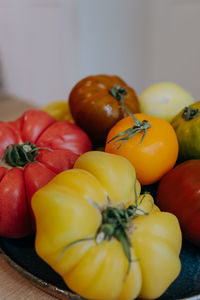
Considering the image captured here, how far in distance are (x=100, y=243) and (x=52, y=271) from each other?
0.11m

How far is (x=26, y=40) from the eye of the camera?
2074 mm

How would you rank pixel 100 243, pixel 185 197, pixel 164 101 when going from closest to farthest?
pixel 100 243
pixel 185 197
pixel 164 101

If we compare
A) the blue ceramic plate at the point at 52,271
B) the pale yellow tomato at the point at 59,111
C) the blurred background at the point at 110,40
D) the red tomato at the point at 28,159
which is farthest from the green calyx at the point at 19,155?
the blurred background at the point at 110,40

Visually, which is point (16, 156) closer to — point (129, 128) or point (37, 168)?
point (37, 168)

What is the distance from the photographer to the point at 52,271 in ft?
1.29

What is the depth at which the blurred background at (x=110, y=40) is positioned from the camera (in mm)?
1508

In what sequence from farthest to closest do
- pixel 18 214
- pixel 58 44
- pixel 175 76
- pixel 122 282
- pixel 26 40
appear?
pixel 26 40
pixel 58 44
pixel 175 76
pixel 18 214
pixel 122 282

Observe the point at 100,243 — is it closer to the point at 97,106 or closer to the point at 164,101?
the point at 97,106

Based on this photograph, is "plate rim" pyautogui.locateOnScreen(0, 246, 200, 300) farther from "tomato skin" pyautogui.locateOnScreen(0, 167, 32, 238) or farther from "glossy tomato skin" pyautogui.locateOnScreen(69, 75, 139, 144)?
Answer: "glossy tomato skin" pyautogui.locateOnScreen(69, 75, 139, 144)

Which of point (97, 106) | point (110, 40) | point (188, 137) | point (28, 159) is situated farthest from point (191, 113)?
point (110, 40)

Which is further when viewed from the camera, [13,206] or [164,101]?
[164,101]

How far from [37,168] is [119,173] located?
0.14 metres

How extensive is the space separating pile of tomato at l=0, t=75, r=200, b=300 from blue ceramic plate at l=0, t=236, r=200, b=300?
0.06ft

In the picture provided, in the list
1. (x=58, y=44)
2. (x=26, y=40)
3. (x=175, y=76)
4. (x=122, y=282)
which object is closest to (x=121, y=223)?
(x=122, y=282)
